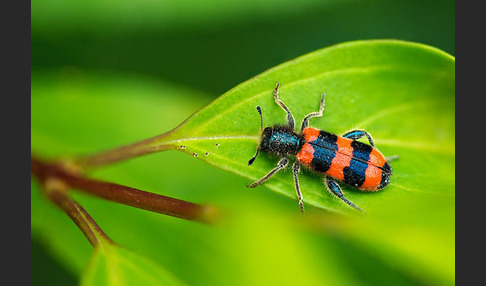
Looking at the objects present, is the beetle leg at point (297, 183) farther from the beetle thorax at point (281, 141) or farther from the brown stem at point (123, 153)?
the brown stem at point (123, 153)

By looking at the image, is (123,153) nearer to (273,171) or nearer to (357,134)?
(273,171)

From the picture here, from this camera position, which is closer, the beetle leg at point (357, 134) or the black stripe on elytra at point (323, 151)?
the beetle leg at point (357, 134)

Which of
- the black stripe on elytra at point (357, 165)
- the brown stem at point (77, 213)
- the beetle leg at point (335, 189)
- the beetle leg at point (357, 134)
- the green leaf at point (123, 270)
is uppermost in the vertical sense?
the beetle leg at point (357, 134)

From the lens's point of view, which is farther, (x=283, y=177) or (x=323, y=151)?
(x=323, y=151)

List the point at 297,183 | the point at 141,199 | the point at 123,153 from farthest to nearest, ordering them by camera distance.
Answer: the point at 123,153 < the point at 297,183 < the point at 141,199

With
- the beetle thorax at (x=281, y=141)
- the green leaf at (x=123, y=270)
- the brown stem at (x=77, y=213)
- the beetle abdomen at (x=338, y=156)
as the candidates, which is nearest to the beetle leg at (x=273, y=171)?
the beetle thorax at (x=281, y=141)

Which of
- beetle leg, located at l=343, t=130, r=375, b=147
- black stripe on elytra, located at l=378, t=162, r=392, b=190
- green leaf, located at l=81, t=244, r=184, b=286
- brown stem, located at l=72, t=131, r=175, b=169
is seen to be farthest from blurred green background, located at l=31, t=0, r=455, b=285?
beetle leg, located at l=343, t=130, r=375, b=147

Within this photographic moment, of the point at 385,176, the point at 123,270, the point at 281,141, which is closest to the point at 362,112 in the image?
the point at 385,176
